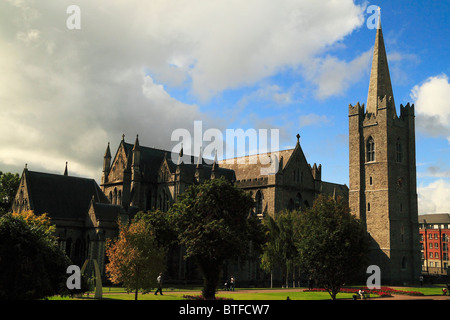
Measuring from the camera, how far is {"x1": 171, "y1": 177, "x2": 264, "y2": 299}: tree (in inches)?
1355

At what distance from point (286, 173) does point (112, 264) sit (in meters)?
43.4

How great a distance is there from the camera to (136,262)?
35.5 meters

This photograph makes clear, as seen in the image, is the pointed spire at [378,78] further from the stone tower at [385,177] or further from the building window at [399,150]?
the building window at [399,150]

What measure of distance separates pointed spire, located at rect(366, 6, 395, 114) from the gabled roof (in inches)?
1904

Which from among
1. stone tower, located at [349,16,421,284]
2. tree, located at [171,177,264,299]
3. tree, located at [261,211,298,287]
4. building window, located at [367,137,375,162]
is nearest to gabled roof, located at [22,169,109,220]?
tree, located at [261,211,298,287]

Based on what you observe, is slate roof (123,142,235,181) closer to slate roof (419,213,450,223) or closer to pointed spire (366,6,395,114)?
pointed spire (366,6,395,114)

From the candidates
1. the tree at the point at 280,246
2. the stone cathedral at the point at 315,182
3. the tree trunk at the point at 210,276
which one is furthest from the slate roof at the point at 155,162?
the tree trunk at the point at 210,276

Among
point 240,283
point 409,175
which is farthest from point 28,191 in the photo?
point 409,175

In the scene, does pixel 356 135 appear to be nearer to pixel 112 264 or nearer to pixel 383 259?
pixel 383 259

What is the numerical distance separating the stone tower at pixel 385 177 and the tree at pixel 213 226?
4264cm

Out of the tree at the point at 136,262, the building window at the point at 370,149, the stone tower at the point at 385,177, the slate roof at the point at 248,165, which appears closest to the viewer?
the tree at the point at 136,262

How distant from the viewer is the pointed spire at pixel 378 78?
78.8 meters

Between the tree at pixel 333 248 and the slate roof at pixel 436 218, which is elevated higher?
the slate roof at pixel 436 218
